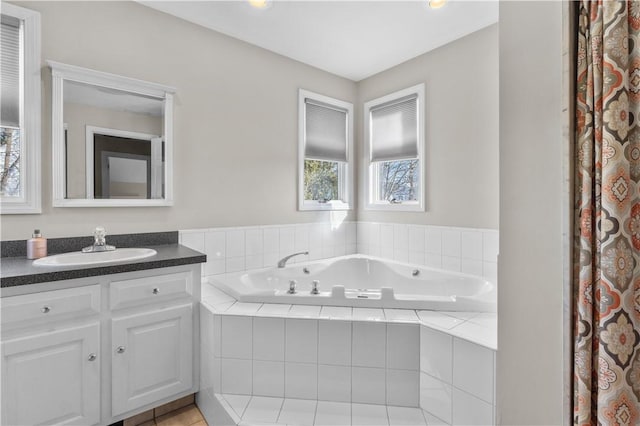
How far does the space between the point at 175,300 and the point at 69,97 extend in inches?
55.8

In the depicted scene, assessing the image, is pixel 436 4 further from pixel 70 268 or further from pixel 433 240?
pixel 70 268

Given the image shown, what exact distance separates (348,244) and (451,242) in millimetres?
1143

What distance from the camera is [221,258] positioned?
2617 mm

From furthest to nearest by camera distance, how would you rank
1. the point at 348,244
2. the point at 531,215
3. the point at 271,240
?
the point at 348,244 < the point at 271,240 < the point at 531,215

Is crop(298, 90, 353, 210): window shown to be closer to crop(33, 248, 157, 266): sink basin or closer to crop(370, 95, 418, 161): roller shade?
crop(370, 95, 418, 161): roller shade

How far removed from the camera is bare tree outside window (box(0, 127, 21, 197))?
5.88 feet

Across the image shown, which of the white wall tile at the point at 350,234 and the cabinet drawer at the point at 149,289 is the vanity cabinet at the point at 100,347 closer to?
the cabinet drawer at the point at 149,289

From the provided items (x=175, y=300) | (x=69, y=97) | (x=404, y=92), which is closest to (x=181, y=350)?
(x=175, y=300)

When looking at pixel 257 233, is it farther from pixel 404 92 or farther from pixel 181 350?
pixel 404 92

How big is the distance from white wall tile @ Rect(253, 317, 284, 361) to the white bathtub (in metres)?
0.22

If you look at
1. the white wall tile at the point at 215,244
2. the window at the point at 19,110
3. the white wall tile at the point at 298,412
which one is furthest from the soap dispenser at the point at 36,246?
the white wall tile at the point at 298,412

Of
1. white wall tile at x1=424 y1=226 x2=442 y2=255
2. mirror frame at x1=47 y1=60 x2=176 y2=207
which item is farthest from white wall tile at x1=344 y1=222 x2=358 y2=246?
mirror frame at x1=47 y1=60 x2=176 y2=207

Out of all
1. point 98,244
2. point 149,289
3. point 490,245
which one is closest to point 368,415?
point 149,289

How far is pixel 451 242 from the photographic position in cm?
279
